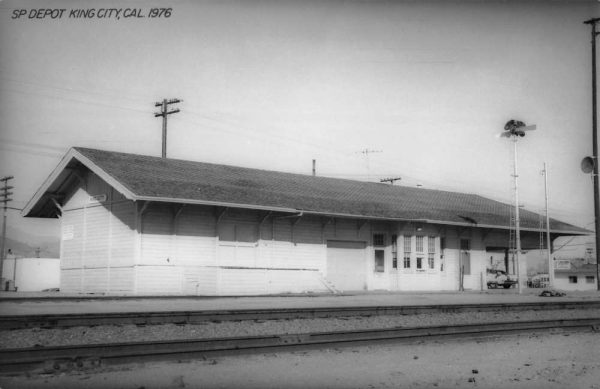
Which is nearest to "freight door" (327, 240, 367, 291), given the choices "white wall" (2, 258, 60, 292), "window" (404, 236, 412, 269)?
"window" (404, 236, 412, 269)

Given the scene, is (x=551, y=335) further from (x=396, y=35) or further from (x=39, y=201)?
(x=39, y=201)

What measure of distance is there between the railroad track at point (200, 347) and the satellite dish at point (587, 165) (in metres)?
20.4

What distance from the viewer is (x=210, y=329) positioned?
11727 mm

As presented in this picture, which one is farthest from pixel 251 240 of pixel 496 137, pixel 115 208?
pixel 496 137

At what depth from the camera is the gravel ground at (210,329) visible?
10086 millimetres

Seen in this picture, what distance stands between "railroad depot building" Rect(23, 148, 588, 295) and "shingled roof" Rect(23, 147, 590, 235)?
77 millimetres

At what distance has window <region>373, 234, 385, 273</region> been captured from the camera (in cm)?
2928

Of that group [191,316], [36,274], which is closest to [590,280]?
[36,274]

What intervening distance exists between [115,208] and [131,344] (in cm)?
1567

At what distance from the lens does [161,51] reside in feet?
33.8

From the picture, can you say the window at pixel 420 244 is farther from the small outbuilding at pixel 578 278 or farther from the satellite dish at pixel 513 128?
the small outbuilding at pixel 578 278

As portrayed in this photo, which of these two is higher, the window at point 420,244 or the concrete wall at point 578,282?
the window at point 420,244

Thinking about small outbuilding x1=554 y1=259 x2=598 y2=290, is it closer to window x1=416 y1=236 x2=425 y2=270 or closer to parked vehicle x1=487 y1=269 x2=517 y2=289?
parked vehicle x1=487 y1=269 x2=517 y2=289

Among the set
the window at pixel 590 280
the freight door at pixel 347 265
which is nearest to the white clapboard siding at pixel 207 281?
the freight door at pixel 347 265
